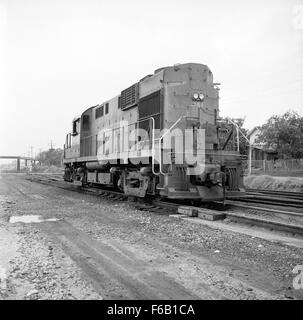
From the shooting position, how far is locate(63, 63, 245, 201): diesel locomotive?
8883 millimetres

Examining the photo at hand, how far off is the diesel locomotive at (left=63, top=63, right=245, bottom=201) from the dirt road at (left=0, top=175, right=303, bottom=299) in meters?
1.83

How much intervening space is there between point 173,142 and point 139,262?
5.26 meters

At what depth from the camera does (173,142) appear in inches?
371

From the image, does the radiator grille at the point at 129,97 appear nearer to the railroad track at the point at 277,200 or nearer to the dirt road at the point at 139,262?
the railroad track at the point at 277,200

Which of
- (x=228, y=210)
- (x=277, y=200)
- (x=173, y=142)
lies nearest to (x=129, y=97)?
(x=173, y=142)

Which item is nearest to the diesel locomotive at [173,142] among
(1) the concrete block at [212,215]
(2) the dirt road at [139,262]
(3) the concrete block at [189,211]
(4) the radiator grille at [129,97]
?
(4) the radiator grille at [129,97]

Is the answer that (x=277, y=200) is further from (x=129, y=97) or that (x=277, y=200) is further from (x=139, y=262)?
(x=139, y=262)

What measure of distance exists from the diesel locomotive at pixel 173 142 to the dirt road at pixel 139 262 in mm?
1827

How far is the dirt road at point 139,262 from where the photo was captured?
139 inches

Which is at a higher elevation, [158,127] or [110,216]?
[158,127]
